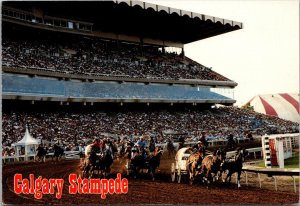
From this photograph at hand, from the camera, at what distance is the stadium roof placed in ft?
103

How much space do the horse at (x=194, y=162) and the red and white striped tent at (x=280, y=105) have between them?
2841 cm

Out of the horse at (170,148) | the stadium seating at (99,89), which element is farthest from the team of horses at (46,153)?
the horse at (170,148)

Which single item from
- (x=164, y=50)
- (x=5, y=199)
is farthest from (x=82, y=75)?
(x=5, y=199)

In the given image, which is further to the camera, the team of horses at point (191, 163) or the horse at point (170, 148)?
the horse at point (170, 148)

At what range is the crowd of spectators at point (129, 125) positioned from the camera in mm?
21922

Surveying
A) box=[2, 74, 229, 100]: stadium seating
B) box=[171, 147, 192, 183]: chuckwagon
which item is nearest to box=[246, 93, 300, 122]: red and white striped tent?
box=[2, 74, 229, 100]: stadium seating

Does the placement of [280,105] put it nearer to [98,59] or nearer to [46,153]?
[98,59]

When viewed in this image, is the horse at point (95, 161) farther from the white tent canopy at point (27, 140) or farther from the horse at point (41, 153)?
the white tent canopy at point (27, 140)

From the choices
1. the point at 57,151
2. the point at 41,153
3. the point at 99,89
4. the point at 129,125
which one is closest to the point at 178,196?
the point at 41,153

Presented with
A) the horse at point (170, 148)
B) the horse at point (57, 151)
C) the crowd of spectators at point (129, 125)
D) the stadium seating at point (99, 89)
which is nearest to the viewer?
the horse at point (57, 151)

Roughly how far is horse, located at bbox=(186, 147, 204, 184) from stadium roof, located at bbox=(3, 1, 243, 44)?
66.7 ft

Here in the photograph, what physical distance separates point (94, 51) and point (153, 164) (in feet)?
72.1

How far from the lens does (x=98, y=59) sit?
33.3 metres

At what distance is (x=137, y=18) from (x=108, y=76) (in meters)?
7.48
